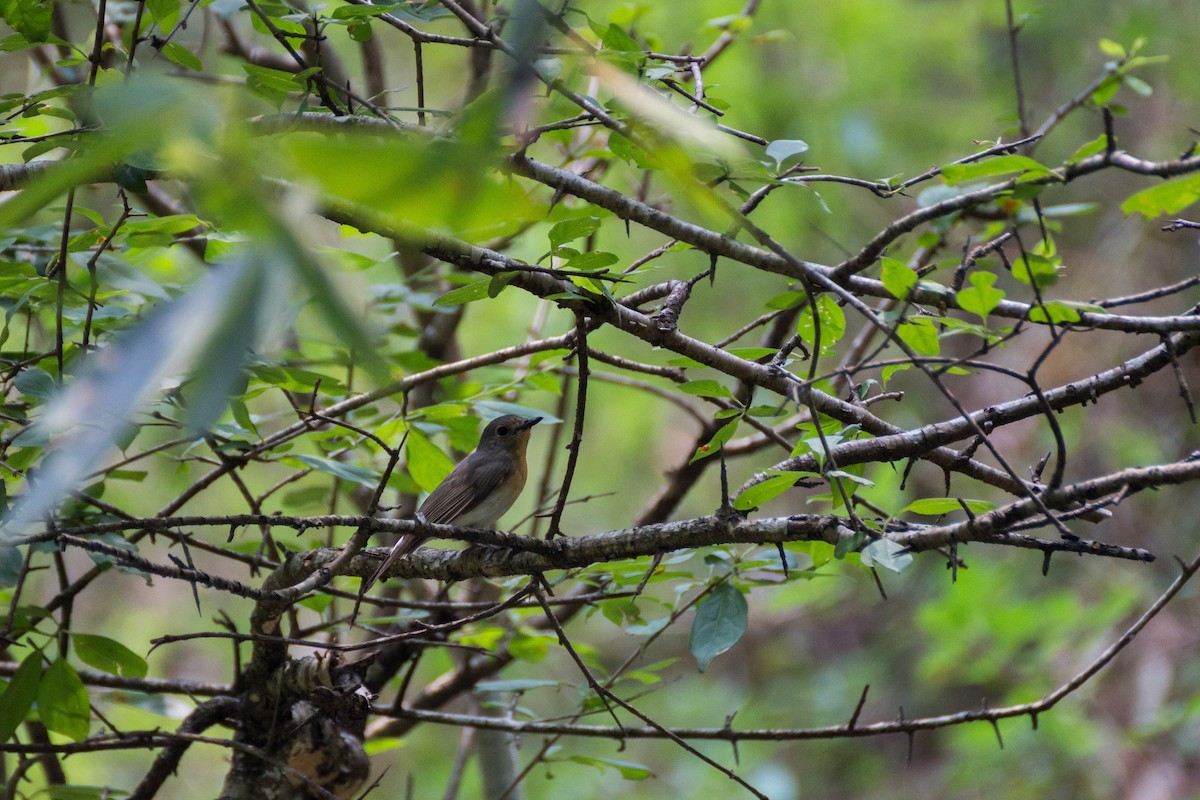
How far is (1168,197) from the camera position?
73.0 inches

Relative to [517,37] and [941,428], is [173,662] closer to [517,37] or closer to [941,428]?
[941,428]

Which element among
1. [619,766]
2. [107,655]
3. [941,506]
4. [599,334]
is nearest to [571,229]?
[941,506]

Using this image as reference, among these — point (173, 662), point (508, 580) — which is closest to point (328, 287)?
point (508, 580)

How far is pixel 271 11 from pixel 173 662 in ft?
29.4

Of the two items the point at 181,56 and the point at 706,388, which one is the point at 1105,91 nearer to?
the point at 706,388

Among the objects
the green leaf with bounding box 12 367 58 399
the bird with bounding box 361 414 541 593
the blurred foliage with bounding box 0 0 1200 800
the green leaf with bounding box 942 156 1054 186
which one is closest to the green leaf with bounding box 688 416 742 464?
the blurred foliage with bounding box 0 0 1200 800

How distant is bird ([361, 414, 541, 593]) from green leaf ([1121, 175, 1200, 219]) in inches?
121

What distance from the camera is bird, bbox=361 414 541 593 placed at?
4816mm

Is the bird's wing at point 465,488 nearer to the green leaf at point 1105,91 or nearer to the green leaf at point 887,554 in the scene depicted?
the green leaf at point 887,554

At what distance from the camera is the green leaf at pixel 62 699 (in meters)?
2.81

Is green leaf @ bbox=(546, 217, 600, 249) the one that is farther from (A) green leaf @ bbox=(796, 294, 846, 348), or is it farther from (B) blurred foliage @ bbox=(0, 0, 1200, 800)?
(A) green leaf @ bbox=(796, 294, 846, 348)

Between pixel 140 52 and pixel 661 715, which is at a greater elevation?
pixel 140 52

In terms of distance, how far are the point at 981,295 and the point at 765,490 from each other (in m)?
0.63

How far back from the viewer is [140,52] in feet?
14.4
